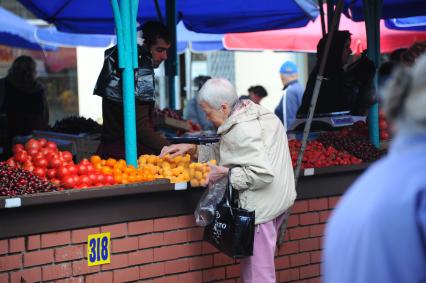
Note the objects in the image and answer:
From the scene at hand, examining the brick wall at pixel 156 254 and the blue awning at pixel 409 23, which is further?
the blue awning at pixel 409 23

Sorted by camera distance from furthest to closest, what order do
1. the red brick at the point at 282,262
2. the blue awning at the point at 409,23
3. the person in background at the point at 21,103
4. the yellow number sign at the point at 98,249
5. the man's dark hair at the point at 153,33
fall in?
the blue awning at the point at 409,23
the person in background at the point at 21,103
the man's dark hair at the point at 153,33
the red brick at the point at 282,262
the yellow number sign at the point at 98,249

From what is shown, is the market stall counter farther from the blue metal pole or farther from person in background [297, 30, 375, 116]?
person in background [297, 30, 375, 116]

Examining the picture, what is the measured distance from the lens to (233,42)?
13953 mm

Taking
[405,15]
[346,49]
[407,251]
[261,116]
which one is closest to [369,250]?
[407,251]

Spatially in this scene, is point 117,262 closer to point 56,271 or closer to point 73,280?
point 73,280

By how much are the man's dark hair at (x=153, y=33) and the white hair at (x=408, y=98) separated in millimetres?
4265

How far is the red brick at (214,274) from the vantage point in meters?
5.71

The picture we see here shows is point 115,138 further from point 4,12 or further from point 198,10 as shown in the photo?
point 4,12

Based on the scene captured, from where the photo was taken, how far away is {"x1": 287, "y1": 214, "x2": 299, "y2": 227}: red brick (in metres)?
6.19

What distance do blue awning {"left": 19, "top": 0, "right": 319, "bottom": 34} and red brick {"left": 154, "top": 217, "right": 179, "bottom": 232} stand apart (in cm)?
603

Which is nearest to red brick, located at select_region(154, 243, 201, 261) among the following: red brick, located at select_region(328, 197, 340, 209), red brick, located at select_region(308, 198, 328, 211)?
red brick, located at select_region(308, 198, 328, 211)

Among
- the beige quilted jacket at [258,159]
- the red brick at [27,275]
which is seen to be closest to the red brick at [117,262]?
the red brick at [27,275]

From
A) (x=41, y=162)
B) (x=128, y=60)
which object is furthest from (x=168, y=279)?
(x=128, y=60)

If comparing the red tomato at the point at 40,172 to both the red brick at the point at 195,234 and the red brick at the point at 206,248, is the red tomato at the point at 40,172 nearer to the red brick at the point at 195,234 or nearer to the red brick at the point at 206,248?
the red brick at the point at 195,234
